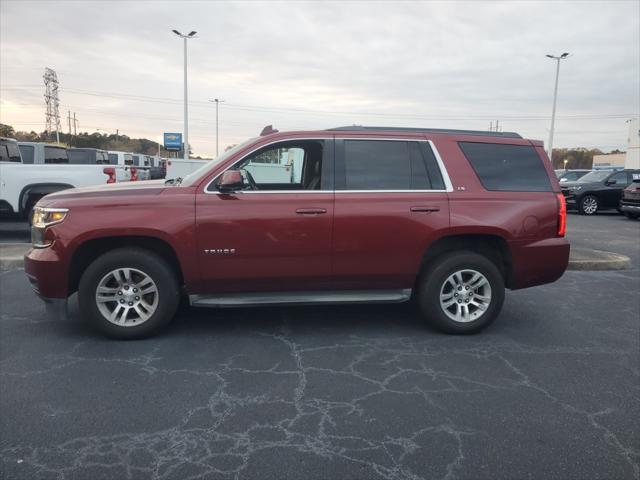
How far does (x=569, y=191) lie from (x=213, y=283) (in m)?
17.8

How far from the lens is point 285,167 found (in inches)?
227

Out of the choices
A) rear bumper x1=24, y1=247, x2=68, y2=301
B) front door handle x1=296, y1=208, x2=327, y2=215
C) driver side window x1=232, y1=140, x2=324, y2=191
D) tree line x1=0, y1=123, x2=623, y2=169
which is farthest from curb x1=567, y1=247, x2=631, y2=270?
tree line x1=0, y1=123, x2=623, y2=169

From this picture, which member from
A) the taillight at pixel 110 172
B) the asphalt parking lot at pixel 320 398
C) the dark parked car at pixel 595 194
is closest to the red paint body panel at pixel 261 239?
the asphalt parking lot at pixel 320 398

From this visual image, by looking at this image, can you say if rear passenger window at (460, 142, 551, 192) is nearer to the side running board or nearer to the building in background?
the side running board

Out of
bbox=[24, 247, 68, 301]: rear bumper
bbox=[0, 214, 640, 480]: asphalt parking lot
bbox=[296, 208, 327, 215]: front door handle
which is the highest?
bbox=[296, 208, 327, 215]: front door handle

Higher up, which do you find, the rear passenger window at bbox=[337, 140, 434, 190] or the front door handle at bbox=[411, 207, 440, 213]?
the rear passenger window at bbox=[337, 140, 434, 190]

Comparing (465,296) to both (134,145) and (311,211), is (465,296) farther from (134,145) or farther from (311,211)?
(134,145)

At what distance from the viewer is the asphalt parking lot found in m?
2.88

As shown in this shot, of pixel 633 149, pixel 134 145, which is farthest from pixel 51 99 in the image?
pixel 633 149

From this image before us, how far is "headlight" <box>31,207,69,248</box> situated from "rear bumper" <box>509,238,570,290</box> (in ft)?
13.6

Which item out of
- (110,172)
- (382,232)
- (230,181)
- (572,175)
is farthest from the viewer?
(572,175)

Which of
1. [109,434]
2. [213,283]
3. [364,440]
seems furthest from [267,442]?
[213,283]

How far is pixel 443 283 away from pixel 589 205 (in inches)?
654

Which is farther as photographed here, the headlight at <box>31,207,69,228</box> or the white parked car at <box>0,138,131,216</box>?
the white parked car at <box>0,138,131,216</box>
